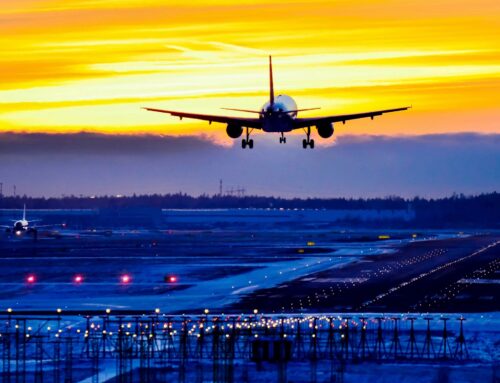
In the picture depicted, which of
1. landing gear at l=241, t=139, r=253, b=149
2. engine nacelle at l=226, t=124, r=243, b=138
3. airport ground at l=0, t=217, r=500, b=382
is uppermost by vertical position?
engine nacelle at l=226, t=124, r=243, b=138

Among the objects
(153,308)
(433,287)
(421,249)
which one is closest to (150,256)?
(421,249)

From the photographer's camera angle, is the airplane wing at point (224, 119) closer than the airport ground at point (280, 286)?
No

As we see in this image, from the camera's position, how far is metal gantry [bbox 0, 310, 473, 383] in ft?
219

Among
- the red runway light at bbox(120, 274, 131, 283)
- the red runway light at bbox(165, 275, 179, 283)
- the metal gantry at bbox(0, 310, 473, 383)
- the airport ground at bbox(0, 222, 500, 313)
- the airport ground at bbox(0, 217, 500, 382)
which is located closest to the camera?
the metal gantry at bbox(0, 310, 473, 383)

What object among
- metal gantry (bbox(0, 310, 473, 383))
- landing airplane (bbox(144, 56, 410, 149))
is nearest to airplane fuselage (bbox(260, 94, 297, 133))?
landing airplane (bbox(144, 56, 410, 149))

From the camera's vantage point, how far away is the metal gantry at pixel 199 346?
219 ft

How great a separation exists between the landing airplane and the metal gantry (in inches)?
1259

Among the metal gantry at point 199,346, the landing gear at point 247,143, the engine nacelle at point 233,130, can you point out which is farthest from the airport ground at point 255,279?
the engine nacelle at point 233,130

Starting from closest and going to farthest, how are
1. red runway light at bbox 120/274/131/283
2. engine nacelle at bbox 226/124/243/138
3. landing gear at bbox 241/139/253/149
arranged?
engine nacelle at bbox 226/124/243/138 < landing gear at bbox 241/139/253/149 < red runway light at bbox 120/274/131/283

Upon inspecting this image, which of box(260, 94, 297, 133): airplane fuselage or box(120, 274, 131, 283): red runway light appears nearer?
box(260, 94, 297, 133): airplane fuselage

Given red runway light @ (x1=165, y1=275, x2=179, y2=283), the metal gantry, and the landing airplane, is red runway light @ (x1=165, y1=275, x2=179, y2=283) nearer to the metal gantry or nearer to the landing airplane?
the landing airplane

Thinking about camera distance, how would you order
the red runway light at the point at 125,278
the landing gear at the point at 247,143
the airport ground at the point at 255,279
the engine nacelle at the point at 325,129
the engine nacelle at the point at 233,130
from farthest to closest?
the red runway light at the point at 125,278 < the landing gear at the point at 247,143 < the engine nacelle at the point at 325,129 < the engine nacelle at the point at 233,130 < the airport ground at the point at 255,279

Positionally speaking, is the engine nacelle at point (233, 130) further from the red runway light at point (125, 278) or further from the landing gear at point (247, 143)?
the red runway light at point (125, 278)

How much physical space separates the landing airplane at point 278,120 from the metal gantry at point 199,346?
Result: 105 ft
